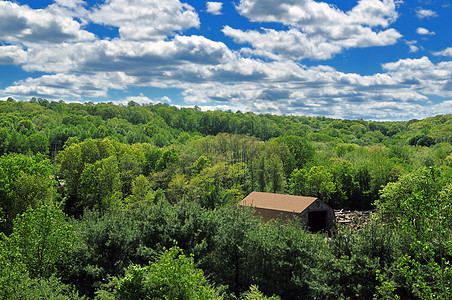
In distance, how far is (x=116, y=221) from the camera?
86.3 ft

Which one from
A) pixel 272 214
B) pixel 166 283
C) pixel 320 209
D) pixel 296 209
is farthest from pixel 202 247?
pixel 320 209

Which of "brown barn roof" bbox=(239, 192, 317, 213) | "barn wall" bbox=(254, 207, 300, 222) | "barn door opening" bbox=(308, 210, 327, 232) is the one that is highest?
"brown barn roof" bbox=(239, 192, 317, 213)

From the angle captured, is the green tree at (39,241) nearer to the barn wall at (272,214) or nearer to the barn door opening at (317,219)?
the barn wall at (272,214)

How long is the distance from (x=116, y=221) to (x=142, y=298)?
31.2 ft

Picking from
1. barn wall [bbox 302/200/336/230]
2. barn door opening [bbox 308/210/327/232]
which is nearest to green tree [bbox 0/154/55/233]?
barn wall [bbox 302/200/336/230]

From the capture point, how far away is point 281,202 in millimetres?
45406

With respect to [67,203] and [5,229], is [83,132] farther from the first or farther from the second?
[5,229]

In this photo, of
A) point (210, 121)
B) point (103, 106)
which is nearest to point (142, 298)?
point (210, 121)

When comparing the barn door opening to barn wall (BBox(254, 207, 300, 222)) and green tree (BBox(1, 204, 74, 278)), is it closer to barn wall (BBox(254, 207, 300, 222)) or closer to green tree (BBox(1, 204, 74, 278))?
barn wall (BBox(254, 207, 300, 222))

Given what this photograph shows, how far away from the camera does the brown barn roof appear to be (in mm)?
43344

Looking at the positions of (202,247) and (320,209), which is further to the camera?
(320,209)

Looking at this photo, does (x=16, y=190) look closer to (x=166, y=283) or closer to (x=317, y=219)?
(x=166, y=283)

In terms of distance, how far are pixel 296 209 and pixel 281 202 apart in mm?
2995

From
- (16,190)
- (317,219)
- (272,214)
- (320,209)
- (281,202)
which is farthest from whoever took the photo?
(317,219)
